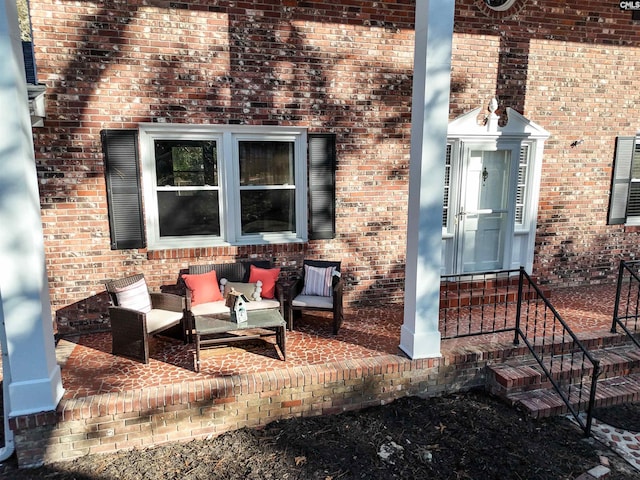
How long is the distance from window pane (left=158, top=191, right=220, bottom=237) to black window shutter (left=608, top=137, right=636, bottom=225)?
253 inches

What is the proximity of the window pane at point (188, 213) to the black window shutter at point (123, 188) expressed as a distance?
12.9 inches

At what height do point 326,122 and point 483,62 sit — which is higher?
point 483,62

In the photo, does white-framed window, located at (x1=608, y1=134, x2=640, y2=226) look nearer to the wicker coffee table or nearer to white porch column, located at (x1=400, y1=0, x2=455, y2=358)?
white porch column, located at (x1=400, y1=0, x2=455, y2=358)

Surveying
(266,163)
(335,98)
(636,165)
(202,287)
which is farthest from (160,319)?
(636,165)

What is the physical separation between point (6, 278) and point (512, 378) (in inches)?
184

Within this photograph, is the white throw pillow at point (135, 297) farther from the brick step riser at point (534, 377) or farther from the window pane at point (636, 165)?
the window pane at point (636, 165)

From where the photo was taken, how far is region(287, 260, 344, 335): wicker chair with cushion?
5.14 meters

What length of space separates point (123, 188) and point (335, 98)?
2.97 metres

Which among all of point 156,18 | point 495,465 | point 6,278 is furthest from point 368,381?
point 156,18

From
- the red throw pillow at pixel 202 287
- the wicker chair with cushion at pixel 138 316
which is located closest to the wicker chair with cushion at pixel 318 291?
the red throw pillow at pixel 202 287

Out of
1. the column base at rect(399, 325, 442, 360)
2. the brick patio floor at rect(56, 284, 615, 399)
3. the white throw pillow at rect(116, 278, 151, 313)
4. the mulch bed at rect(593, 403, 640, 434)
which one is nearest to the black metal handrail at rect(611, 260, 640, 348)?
the brick patio floor at rect(56, 284, 615, 399)

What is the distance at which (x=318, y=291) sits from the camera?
549 centimetres

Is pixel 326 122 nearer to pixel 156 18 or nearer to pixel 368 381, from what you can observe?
pixel 156 18

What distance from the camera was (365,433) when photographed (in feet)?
12.6
